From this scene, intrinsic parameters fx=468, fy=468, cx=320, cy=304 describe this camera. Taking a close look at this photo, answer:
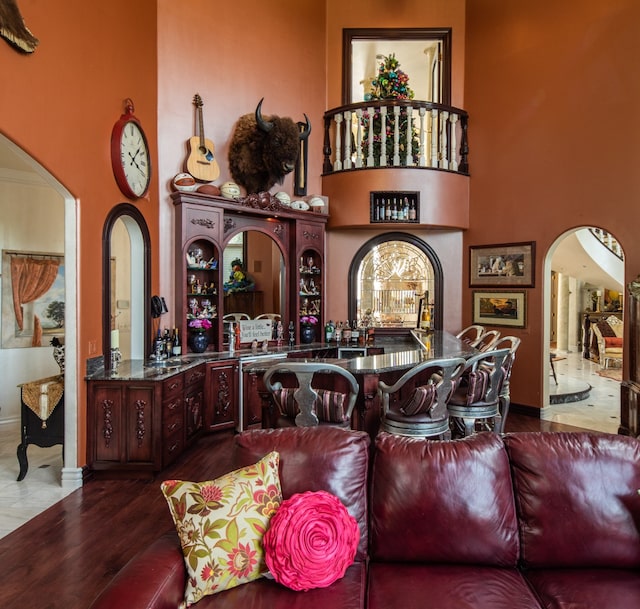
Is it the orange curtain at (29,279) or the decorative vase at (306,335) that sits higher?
the orange curtain at (29,279)

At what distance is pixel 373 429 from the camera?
3.25 m

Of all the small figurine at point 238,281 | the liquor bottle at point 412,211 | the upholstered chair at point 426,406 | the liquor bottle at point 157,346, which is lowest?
the upholstered chair at point 426,406

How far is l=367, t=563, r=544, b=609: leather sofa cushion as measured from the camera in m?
1.49

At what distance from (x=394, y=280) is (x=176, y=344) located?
3340mm

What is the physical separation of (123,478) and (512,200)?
5446 mm

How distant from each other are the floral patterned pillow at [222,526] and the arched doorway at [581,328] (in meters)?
4.92

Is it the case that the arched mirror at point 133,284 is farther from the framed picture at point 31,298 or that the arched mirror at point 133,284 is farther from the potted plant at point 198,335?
the framed picture at point 31,298

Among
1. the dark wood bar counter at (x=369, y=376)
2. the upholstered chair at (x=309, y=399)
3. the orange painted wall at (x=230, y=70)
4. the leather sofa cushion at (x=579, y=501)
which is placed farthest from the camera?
the orange painted wall at (x=230, y=70)

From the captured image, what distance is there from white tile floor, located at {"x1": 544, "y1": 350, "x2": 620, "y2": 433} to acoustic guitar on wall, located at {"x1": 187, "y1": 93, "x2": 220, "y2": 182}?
4.91m

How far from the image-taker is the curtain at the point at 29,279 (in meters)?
5.32

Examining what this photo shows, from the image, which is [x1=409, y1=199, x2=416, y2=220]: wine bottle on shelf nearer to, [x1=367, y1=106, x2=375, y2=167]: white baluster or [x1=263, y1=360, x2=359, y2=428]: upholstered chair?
[x1=367, y1=106, x2=375, y2=167]: white baluster

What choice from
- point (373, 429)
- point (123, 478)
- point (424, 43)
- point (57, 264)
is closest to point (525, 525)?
point (373, 429)

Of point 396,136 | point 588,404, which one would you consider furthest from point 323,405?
point 588,404

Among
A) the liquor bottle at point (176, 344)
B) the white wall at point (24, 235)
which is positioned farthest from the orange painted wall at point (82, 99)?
the white wall at point (24, 235)
